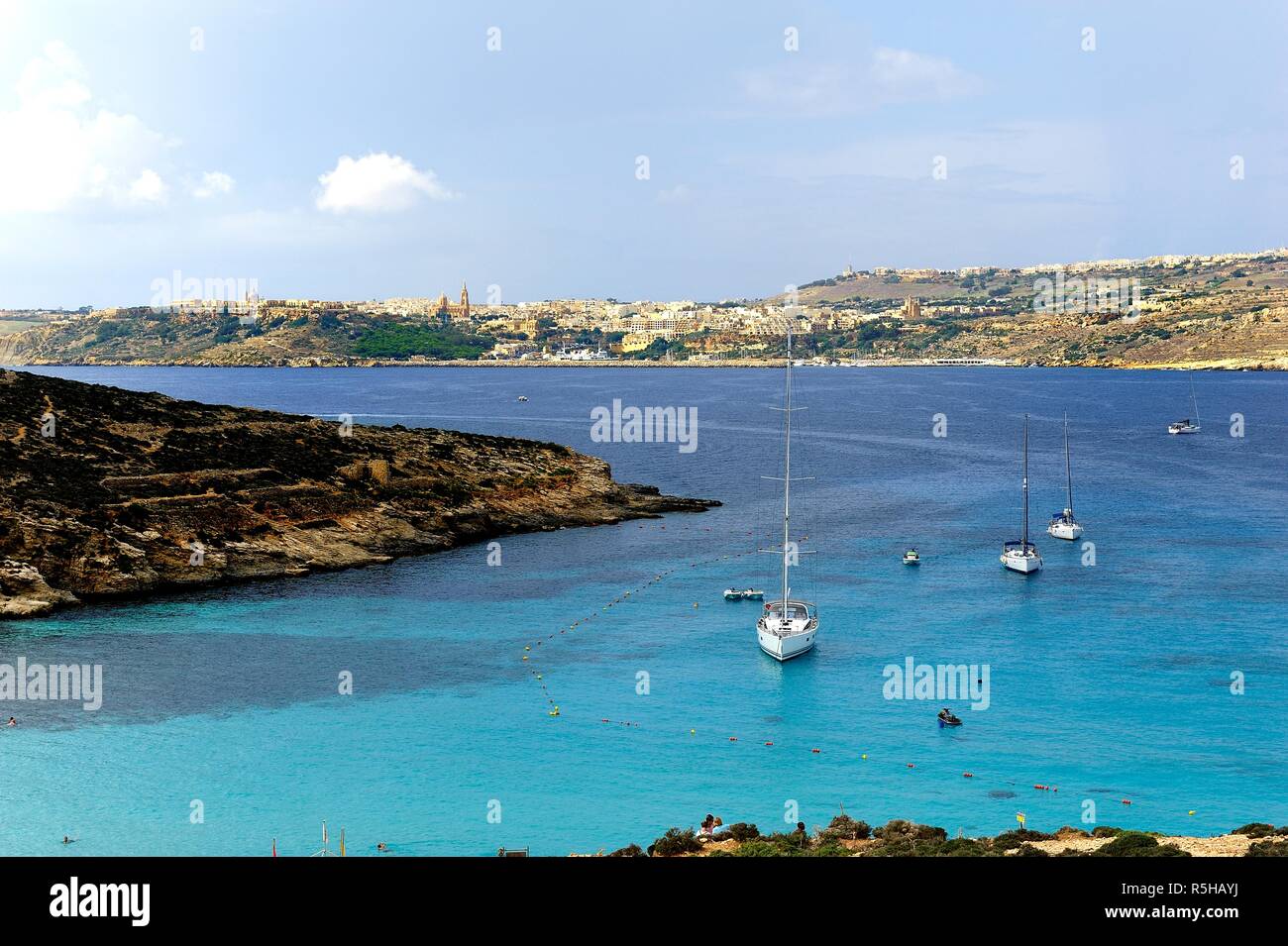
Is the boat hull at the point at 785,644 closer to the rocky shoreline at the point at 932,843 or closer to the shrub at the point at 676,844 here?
the rocky shoreline at the point at 932,843

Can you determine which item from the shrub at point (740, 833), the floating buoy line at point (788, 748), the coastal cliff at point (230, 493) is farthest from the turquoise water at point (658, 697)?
the coastal cliff at point (230, 493)

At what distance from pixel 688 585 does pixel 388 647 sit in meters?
17.7

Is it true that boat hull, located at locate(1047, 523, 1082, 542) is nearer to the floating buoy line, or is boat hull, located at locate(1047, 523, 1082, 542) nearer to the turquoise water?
the turquoise water

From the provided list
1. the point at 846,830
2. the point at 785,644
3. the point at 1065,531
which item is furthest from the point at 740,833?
the point at 1065,531

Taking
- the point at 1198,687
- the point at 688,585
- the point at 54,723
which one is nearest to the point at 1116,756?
the point at 1198,687

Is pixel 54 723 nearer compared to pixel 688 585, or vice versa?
pixel 54 723

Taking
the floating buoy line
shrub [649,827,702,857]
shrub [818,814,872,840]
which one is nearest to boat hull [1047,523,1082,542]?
the floating buoy line

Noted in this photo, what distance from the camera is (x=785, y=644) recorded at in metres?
46.8

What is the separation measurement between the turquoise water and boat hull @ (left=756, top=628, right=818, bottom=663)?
572 mm

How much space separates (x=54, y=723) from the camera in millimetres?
39000

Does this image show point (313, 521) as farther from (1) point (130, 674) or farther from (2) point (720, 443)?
(2) point (720, 443)
